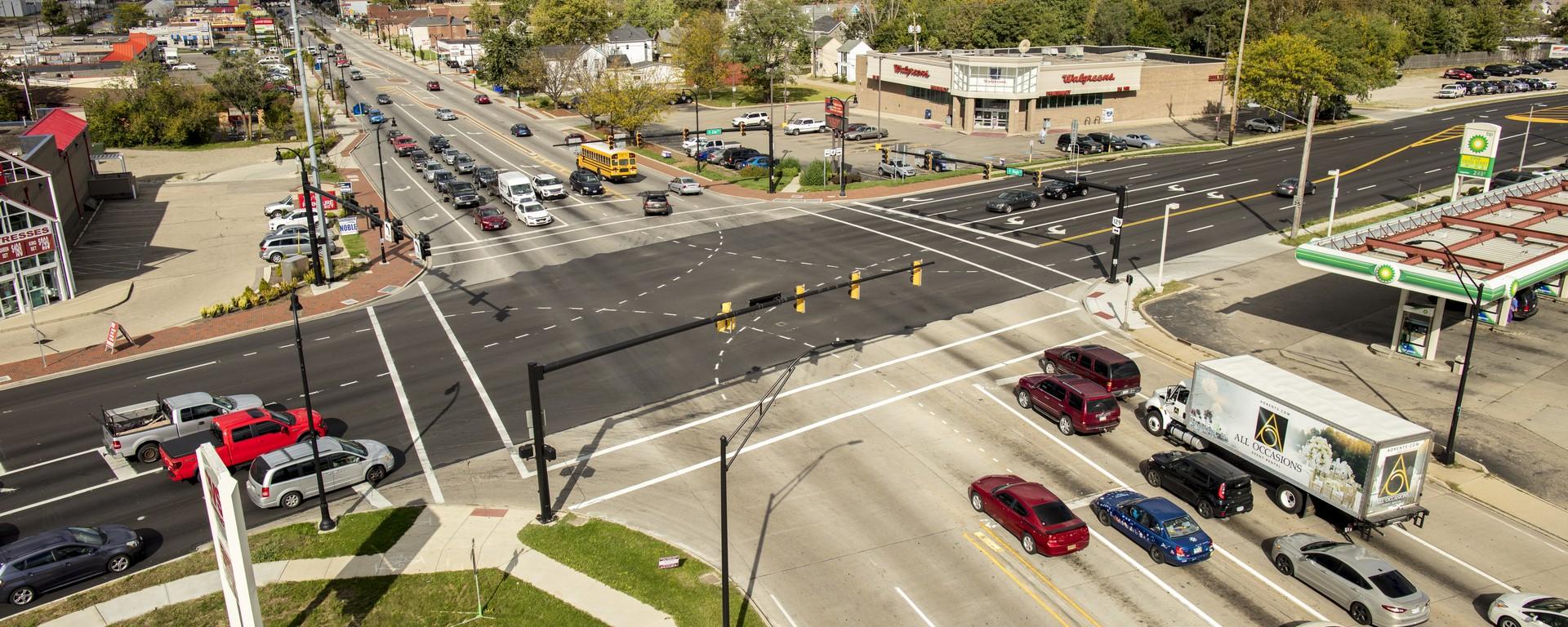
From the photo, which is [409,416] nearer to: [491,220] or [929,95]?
[491,220]

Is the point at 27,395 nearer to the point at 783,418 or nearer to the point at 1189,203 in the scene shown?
the point at 783,418

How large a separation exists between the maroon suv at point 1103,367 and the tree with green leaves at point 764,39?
91642mm

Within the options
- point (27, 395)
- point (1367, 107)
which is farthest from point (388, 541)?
point (1367, 107)

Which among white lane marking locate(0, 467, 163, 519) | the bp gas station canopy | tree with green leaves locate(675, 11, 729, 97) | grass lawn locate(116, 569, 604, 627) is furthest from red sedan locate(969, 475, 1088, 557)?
tree with green leaves locate(675, 11, 729, 97)

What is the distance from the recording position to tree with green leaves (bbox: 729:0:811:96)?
124750 mm

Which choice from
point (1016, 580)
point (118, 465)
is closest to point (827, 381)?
point (1016, 580)

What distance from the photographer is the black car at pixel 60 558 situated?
24.5 meters

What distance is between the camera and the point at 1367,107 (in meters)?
109

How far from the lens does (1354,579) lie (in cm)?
2377

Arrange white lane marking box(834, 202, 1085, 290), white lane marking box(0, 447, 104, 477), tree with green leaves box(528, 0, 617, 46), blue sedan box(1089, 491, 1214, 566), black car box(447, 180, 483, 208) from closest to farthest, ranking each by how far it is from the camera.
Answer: blue sedan box(1089, 491, 1214, 566)
white lane marking box(0, 447, 104, 477)
white lane marking box(834, 202, 1085, 290)
black car box(447, 180, 483, 208)
tree with green leaves box(528, 0, 617, 46)

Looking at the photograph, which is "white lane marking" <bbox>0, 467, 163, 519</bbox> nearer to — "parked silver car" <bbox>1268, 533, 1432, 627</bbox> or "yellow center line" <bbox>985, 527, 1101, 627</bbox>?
"yellow center line" <bbox>985, 527, 1101, 627</bbox>

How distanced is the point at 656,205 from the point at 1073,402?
3893 cm

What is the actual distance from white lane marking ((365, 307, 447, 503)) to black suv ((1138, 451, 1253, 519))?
22125 mm

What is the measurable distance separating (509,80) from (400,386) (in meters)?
95.1
